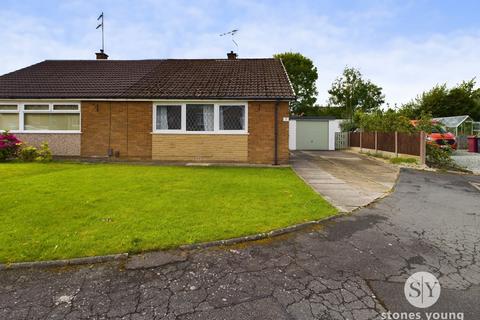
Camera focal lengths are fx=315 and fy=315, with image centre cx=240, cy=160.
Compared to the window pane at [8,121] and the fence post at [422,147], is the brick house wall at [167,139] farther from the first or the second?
the fence post at [422,147]

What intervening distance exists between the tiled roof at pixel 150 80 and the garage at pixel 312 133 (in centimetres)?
859

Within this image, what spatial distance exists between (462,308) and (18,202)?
7.49 m

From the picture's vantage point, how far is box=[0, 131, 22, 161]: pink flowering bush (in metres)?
13.4

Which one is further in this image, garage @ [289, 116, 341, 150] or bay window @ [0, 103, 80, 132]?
garage @ [289, 116, 341, 150]

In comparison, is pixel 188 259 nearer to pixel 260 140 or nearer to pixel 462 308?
pixel 462 308

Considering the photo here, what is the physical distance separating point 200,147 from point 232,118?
77.0 inches

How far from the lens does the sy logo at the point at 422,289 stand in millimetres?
3172

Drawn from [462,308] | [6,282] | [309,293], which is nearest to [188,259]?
[309,293]

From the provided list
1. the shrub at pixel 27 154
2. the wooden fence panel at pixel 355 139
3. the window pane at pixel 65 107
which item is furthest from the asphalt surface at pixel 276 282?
the wooden fence panel at pixel 355 139

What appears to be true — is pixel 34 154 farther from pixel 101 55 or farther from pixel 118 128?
pixel 101 55

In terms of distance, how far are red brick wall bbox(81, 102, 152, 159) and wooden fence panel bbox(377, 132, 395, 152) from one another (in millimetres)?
13119

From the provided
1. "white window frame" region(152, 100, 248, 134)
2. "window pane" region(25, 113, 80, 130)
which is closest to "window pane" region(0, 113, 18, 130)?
"window pane" region(25, 113, 80, 130)

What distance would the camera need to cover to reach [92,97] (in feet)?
47.4

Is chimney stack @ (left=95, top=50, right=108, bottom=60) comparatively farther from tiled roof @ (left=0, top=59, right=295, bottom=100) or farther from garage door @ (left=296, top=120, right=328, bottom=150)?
garage door @ (left=296, top=120, right=328, bottom=150)
